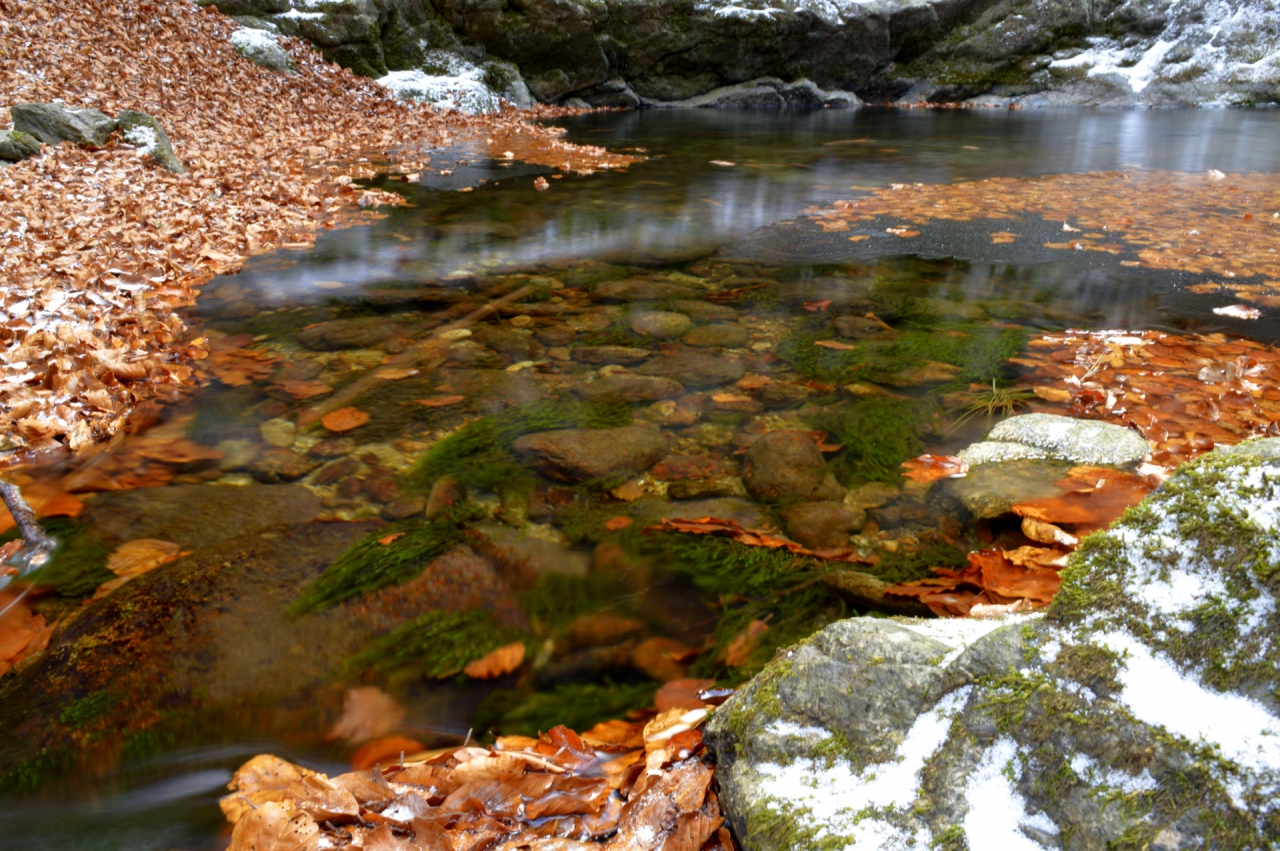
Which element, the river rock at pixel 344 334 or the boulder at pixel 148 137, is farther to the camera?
the boulder at pixel 148 137

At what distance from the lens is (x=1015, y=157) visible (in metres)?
12.4

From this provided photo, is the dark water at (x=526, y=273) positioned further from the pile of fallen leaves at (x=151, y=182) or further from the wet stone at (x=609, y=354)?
the pile of fallen leaves at (x=151, y=182)

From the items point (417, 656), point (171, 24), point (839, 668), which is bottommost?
point (417, 656)

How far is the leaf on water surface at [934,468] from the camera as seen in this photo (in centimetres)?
324

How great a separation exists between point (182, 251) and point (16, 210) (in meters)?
1.40

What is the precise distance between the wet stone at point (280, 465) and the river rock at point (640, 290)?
8.88 feet

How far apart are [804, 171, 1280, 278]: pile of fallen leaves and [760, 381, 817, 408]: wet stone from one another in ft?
12.0

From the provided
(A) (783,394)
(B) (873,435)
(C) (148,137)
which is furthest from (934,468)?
(C) (148,137)

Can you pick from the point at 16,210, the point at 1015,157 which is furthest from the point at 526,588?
the point at 1015,157

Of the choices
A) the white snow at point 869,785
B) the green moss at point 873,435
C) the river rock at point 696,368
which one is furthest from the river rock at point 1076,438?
the white snow at point 869,785

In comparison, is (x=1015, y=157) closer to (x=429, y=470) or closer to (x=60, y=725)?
(x=429, y=470)

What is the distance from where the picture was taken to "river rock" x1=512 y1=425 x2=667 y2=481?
340 centimetres

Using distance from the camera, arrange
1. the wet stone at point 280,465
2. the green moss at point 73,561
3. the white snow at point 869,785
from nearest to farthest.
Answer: the white snow at point 869,785 < the green moss at point 73,561 < the wet stone at point 280,465

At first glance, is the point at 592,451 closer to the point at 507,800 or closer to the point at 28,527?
the point at 507,800
